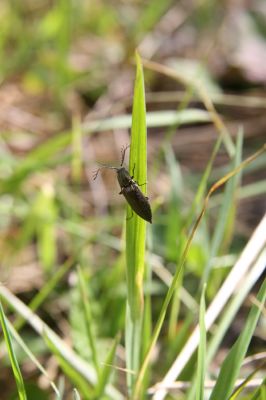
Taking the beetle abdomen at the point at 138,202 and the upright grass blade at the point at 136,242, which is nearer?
the upright grass blade at the point at 136,242

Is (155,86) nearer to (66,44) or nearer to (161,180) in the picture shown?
(66,44)

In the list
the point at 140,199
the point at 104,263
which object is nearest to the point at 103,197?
the point at 104,263

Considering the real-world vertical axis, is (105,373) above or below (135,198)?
below

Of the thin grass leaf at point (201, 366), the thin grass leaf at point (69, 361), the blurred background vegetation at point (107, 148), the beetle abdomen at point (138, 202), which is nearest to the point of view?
the thin grass leaf at point (201, 366)

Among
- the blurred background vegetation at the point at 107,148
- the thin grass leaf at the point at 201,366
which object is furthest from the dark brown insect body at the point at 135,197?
the thin grass leaf at the point at 201,366

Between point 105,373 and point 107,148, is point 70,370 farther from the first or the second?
point 107,148

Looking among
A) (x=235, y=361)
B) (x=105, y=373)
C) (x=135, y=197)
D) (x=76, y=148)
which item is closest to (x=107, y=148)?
(x=76, y=148)

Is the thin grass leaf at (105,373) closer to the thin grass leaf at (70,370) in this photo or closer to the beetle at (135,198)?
the thin grass leaf at (70,370)

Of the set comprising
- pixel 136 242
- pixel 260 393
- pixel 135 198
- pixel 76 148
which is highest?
pixel 76 148
